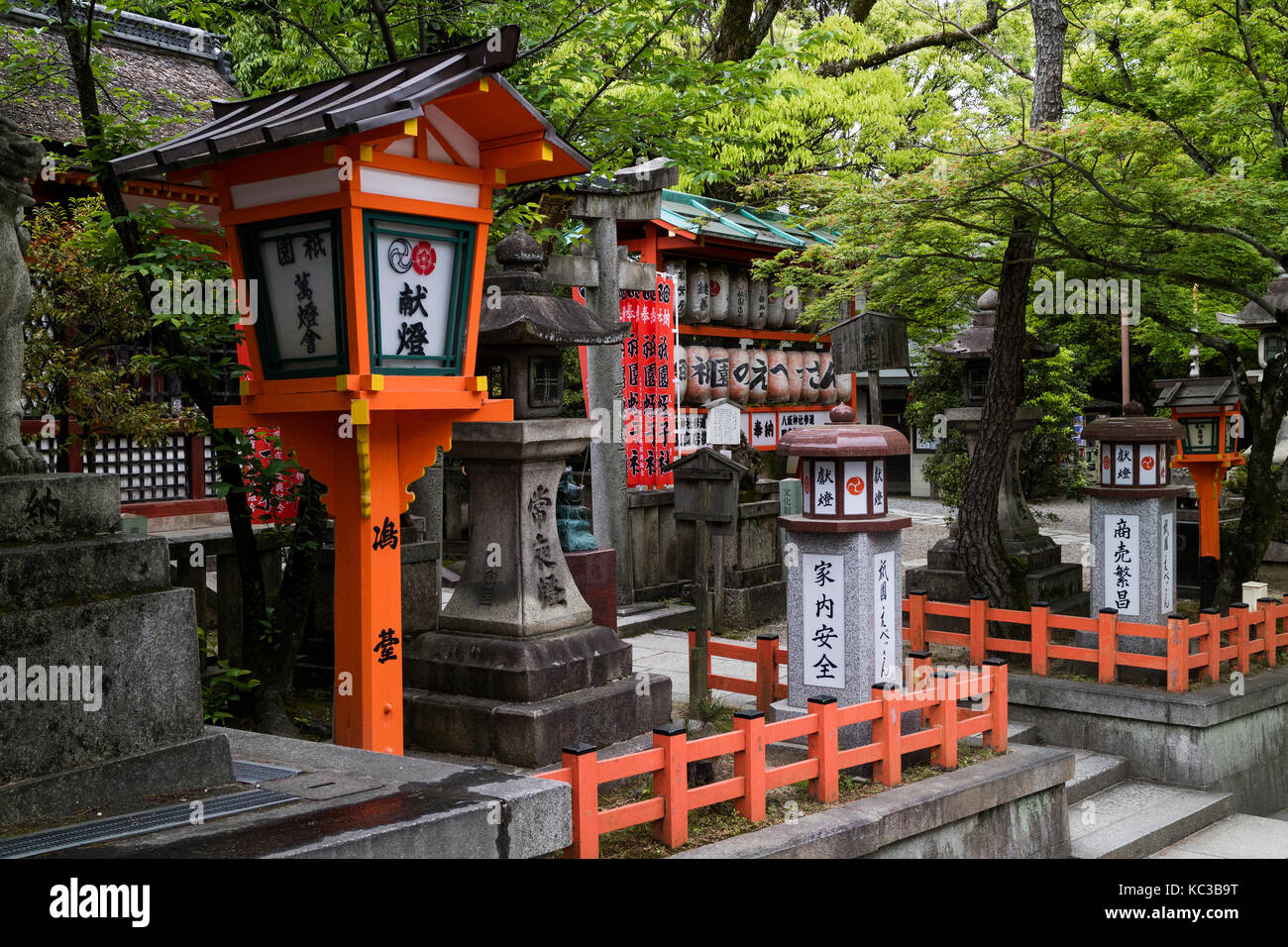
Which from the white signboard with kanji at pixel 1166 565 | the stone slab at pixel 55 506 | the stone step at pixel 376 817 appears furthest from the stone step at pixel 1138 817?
the stone slab at pixel 55 506

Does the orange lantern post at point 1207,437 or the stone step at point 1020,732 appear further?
the orange lantern post at point 1207,437

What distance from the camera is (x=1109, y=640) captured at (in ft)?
32.7

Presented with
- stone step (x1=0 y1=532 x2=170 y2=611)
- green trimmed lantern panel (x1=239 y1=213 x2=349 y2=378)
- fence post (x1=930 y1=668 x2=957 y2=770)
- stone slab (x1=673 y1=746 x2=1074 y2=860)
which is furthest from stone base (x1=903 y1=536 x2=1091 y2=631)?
stone step (x1=0 y1=532 x2=170 y2=611)

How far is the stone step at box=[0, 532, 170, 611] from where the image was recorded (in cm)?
437

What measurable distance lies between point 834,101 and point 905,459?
1627 cm

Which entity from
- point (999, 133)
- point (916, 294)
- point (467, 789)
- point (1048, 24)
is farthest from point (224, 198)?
point (916, 294)

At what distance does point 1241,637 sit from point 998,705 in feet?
13.2

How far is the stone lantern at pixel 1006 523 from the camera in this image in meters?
13.0

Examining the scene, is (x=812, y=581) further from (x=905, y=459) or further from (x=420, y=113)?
(x=905, y=459)

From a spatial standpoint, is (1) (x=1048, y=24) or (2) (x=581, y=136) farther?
(1) (x=1048, y=24)

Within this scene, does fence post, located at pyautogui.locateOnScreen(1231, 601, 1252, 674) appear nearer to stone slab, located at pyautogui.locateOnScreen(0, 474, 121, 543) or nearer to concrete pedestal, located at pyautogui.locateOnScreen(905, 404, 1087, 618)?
concrete pedestal, located at pyautogui.locateOnScreen(905, 404, 1087, 618)

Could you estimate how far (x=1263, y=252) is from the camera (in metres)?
10.6

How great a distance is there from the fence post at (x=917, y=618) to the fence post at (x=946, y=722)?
9.82ft

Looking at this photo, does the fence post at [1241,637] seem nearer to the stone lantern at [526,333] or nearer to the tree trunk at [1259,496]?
the tree trunk at [1259,496]
